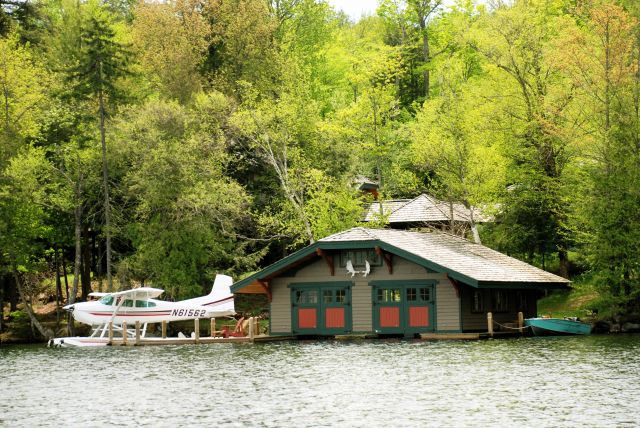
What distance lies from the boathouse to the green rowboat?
6.03 feet

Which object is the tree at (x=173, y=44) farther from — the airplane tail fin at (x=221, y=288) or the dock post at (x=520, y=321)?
the dock post at (x=520, y=321)

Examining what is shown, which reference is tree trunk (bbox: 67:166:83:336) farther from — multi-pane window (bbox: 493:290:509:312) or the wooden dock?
multi-pane window (bbox: 493:290:509:312)

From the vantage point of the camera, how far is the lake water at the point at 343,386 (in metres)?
Answer: 21.4

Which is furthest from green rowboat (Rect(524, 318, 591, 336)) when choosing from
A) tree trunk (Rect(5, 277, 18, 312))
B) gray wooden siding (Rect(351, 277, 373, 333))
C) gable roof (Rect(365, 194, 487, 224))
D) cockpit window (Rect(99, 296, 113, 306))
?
tree trunk (Rect(5, 277, 18, 312))

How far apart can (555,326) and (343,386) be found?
69.7 feet

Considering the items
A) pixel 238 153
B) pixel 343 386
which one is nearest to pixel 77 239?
pixel 238 153

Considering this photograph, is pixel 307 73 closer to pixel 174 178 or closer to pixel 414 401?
pixel 174 178

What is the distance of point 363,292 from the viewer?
47.2 metres

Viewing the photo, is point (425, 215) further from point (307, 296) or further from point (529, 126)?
point (307, 296)

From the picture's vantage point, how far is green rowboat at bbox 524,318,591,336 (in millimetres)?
45812

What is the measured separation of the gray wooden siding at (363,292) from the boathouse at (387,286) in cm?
4

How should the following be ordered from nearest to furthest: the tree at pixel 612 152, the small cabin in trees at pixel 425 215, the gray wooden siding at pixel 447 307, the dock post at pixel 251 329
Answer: the gray wooden siding at pixel 447 307, the dock post at pixel 251 329, the tree at pixel 612 152, the small cabin in trees at pixel 425 215

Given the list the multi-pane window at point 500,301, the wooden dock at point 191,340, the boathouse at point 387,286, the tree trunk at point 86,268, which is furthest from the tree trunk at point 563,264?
the tree trunk at point 86,268

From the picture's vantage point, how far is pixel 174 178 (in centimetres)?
6050
